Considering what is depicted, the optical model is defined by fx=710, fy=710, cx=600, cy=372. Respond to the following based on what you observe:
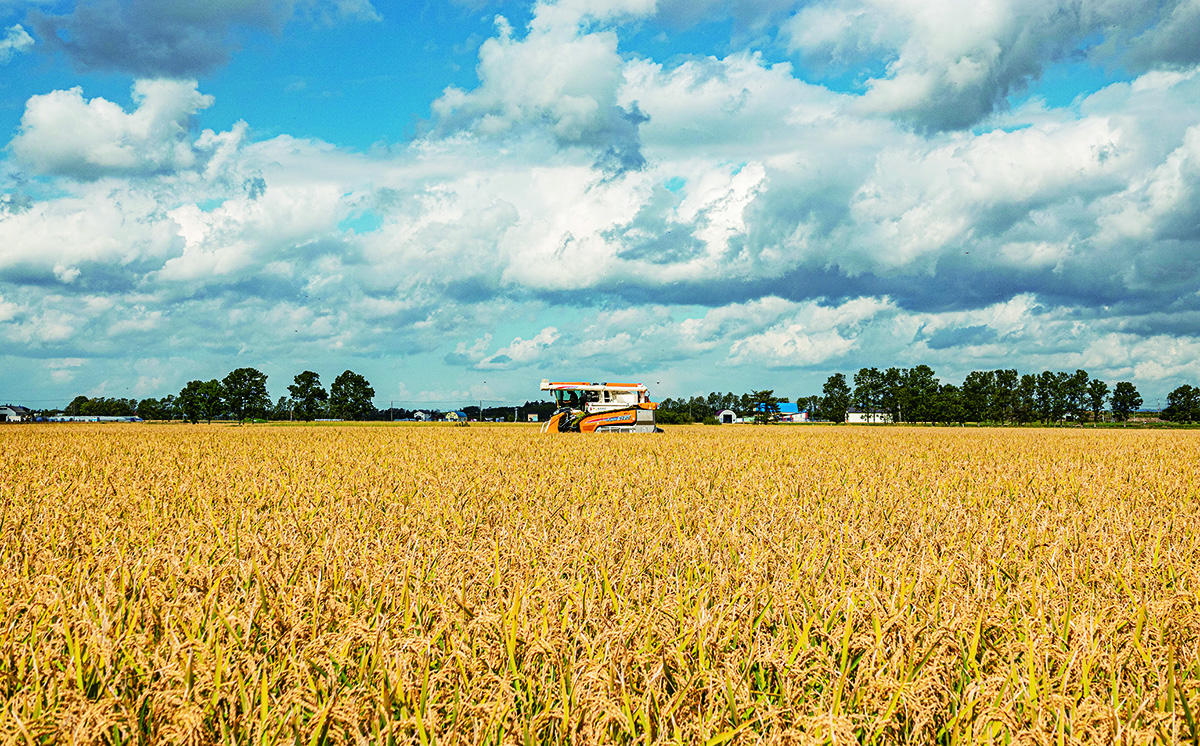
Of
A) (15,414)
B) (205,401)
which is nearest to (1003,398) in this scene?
(205,401)

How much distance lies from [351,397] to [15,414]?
62.7 metres

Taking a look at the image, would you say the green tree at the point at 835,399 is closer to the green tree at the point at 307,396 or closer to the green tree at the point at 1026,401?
the green tree at the point at 1026,401

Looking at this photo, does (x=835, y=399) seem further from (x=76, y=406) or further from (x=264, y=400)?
(x=76, y=406)

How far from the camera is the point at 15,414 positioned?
13100 cm

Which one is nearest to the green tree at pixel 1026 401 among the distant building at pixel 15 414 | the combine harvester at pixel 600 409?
the combine harvester at pixel 600 409

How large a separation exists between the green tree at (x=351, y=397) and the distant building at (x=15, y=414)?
4881 centimetres

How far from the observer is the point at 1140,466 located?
14227 millimetres

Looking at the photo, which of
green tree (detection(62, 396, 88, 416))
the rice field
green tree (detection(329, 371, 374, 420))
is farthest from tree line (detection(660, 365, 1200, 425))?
green tree (detection(62, 396, 88, 416))

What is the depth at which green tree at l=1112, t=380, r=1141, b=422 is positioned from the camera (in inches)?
5792

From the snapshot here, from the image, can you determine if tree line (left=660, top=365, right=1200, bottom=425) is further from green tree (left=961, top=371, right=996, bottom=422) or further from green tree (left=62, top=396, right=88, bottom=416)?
green tree (left=62, top=396, right=88, bottom=416)

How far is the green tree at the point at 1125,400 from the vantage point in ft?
483

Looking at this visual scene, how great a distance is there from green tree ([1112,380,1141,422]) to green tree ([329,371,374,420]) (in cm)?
14895

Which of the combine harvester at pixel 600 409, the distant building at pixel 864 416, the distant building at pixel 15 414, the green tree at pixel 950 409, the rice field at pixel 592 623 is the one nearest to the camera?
the rice field at pixel 592 623

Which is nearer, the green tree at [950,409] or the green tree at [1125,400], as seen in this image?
the green tree at [950,409]
